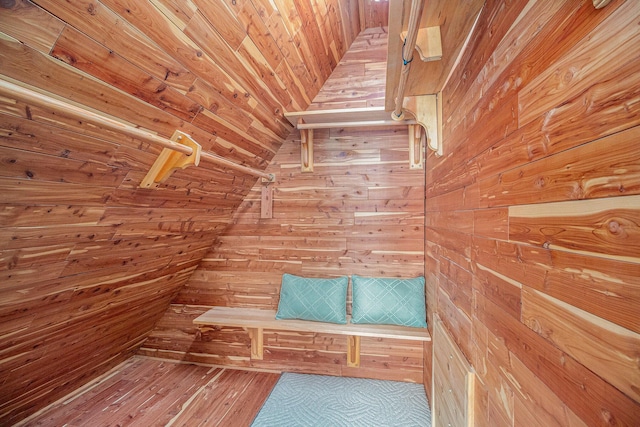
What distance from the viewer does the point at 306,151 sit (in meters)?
2.39

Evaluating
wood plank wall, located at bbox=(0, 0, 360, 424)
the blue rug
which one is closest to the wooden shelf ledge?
wood plank wall, located at bbox=(0, 0, 360, 424)

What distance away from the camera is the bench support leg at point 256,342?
2.45 meters

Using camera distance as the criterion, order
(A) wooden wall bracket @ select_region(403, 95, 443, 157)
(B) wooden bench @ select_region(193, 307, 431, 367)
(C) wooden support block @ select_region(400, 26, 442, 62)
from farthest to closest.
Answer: (B) wooden bench @ select_region(193, 307, 431, 367) < (A) wooden wall bracket @ select_region(403, 95, 443, 157) < (C) wooden support block @ select_region(400, 26, 442, 62)

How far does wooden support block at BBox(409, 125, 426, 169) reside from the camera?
222 cm

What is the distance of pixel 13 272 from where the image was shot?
1.21 metres

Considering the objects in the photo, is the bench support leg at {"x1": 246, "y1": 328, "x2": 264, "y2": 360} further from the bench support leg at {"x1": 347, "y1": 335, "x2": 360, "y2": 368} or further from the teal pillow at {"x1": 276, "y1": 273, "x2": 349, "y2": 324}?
the bench support leg at {"x1": 347, "y1": 335, "x2": 360, "y2": 368}

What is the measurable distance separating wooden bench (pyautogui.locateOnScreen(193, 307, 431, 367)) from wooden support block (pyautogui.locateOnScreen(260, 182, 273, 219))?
2.99ft

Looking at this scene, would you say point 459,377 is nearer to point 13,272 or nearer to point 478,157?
point 478,157

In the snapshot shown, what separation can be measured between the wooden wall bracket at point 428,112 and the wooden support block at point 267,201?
1.39 meters

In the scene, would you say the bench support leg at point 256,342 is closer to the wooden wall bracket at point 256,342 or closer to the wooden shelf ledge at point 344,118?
the wooden wall bracket at point 256,342

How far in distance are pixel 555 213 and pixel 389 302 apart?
1754 millimetres

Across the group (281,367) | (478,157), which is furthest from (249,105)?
(281,367)

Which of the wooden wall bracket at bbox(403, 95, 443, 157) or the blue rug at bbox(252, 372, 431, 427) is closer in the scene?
the wooden wall bracket at bbox(403, 95, 443, 157)

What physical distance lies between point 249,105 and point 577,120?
1536 millimetres
